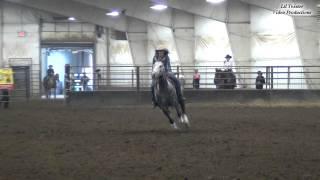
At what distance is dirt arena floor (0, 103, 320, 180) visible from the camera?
7.05 meters

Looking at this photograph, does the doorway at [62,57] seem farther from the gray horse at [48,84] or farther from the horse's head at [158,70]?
the horse's head at [158,70]

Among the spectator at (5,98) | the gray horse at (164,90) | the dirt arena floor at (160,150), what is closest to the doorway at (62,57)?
the spectator at (5,98)

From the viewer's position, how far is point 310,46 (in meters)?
25.2

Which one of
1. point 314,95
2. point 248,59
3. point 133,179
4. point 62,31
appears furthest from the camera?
point 62,31

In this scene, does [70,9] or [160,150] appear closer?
[160,150]

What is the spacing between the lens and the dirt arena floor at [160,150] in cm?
705

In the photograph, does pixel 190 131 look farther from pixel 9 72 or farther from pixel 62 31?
pixel 62 31

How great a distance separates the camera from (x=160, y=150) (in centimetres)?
926

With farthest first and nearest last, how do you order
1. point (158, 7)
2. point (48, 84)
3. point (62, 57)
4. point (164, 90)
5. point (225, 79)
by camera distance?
point (62, 57)
point (158, 7)
point (48, 84)
point (225, 79)
point (164, 90)

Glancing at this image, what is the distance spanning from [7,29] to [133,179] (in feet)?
120

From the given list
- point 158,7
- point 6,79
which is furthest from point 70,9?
point 6,79

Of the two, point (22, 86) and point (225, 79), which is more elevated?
point (225, 79)

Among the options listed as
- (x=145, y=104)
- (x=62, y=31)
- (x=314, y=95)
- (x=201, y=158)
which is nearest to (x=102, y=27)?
(x=62, y=31)

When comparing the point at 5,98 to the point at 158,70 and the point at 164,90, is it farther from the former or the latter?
the point at 158,70
